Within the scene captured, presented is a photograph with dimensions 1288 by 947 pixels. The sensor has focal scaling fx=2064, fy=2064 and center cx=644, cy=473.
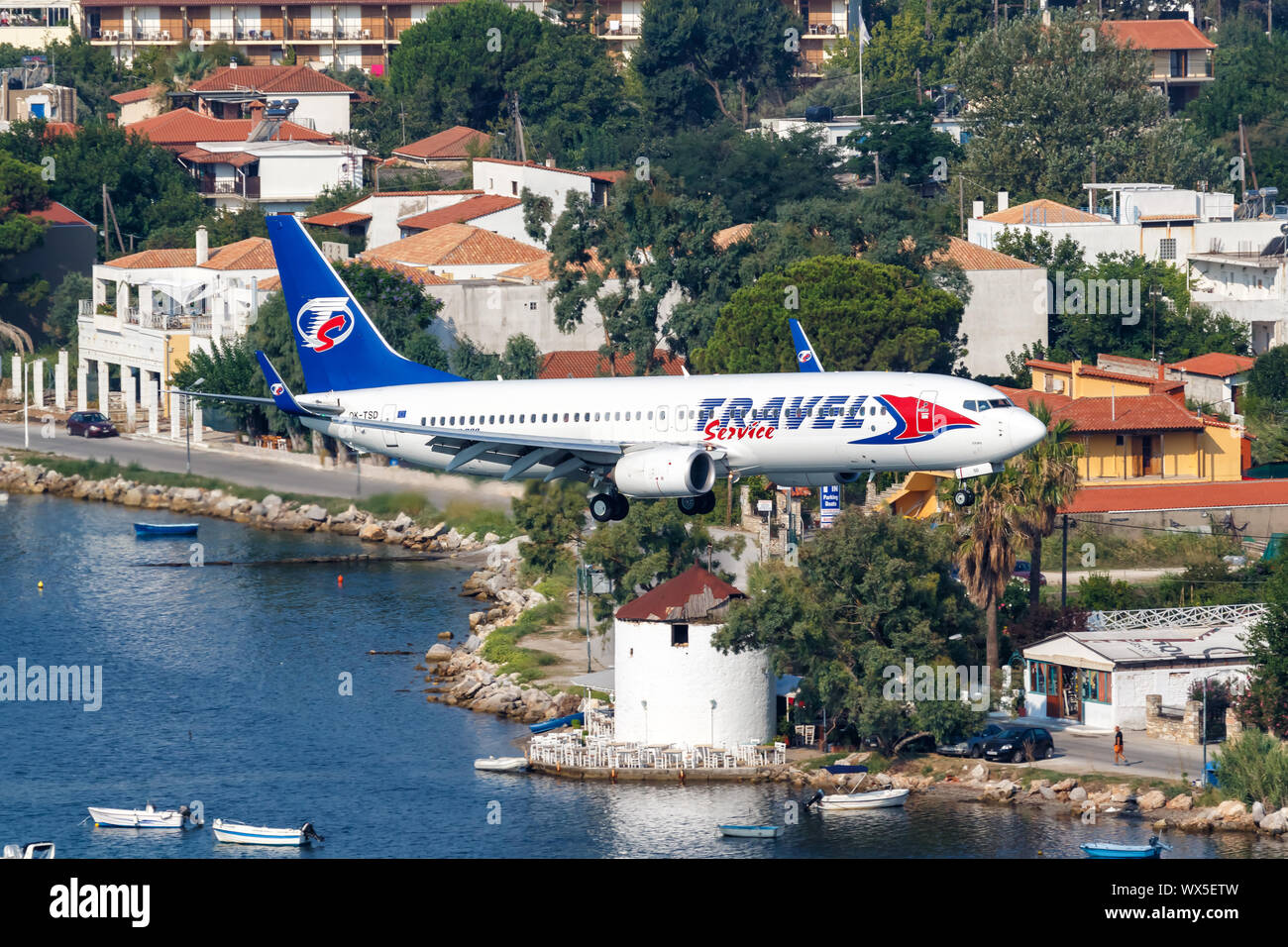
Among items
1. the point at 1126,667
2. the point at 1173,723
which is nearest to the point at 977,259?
the point at 1126,667

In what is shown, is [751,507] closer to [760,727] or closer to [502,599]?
[502,599]

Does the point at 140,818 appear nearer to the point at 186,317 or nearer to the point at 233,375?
the point at 233,375

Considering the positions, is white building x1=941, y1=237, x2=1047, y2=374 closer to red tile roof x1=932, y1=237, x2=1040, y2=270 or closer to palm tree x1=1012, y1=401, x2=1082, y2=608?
red tile roof x1=932, y1=237, x2=1040, y2=270

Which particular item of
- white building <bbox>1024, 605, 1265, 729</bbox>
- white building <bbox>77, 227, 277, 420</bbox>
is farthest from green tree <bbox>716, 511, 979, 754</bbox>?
white building <bbox>77, 227, 277, 420</bbox>

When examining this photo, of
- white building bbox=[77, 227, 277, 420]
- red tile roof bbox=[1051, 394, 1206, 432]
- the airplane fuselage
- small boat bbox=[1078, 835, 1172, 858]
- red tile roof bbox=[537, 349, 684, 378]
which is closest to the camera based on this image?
the airplane fuselage

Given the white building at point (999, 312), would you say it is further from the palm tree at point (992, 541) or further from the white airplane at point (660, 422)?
the white airplane at point (660, 422)

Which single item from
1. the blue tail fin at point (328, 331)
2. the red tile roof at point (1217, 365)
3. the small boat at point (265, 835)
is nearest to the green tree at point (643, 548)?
the small boat at point (265, 835)
